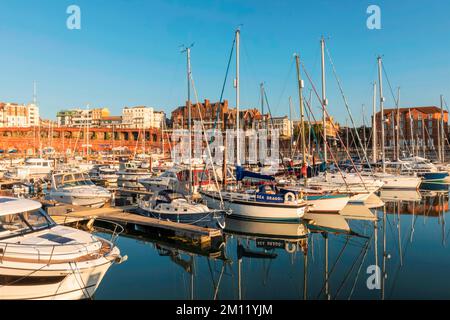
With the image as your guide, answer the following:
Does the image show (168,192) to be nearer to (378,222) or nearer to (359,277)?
(359,277)

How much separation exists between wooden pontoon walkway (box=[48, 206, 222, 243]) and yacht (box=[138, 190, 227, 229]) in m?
0.64

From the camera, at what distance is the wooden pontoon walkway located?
706 inches

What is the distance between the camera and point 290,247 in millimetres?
18250

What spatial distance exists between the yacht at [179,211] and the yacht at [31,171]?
27.1 m

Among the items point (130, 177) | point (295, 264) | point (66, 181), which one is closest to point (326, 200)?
point (295, 264)

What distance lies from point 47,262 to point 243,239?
11506 mm

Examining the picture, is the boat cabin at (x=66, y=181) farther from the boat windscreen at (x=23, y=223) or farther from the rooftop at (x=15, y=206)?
the boat windscreen at (x=23, y=223)

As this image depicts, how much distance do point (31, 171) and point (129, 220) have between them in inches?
1261

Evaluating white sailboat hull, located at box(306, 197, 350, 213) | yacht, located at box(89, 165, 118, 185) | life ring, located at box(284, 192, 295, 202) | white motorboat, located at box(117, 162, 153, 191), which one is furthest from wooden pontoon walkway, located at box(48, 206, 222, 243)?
yacht, located at box(89, 165, 118, 185)

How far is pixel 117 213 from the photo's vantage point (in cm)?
2202

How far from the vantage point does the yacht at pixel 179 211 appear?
19625mm

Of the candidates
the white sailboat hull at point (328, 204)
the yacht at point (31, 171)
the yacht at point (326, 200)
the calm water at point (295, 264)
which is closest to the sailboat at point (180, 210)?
the calm water at point (295, 264)

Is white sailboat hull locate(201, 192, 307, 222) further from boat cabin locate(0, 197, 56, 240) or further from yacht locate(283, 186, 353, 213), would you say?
boat cabin locate(0, 197, 56, 240)
